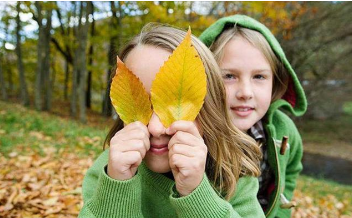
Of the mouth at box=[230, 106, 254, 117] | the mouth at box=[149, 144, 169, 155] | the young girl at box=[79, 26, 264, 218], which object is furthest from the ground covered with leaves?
the mouth at box=[149, 144, 169, 155]

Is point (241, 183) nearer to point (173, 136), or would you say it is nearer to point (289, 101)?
point (173, 136)

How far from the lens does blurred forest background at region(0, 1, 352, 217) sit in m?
3.01

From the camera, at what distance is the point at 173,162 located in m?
0.87

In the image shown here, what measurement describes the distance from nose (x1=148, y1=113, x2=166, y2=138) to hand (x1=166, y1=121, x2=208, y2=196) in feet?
0.09

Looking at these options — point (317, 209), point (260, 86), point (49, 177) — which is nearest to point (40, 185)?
point (49, 177)

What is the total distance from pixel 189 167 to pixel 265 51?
1145 mm

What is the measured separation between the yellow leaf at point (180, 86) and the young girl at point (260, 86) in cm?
87

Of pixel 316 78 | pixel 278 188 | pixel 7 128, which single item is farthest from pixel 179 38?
pixel 316 78

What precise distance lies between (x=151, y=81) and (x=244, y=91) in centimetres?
79

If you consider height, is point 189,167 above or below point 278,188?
above

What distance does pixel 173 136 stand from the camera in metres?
0.87

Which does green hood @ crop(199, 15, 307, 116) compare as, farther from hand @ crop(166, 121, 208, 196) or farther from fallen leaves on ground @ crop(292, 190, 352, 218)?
fallen leaves on ground @ crop(292, 190, 352, 218)

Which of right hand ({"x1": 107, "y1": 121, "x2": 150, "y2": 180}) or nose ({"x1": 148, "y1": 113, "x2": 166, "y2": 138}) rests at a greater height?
nose ({"x1": 148, "y1": 113, "x2": 166, "y2": 138})

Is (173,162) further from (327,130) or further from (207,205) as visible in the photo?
(327,130)
